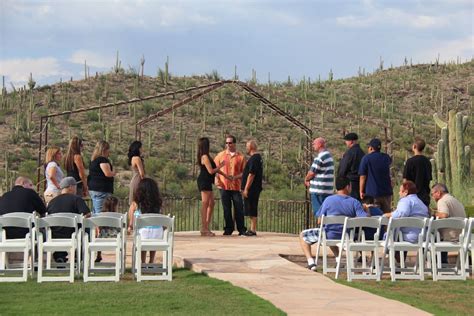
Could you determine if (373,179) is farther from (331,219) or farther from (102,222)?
(102,222)

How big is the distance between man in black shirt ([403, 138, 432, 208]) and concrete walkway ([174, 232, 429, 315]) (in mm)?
2207

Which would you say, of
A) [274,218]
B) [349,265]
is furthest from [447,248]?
[274,218]

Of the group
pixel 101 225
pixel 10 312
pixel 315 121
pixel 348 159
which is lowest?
pixel 10 312

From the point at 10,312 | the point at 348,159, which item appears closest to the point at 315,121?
the point at 348,159

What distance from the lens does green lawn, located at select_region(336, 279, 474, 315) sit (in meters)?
11.4

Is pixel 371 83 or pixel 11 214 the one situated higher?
pixel 371 83

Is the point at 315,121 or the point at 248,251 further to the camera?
the point at 315,121

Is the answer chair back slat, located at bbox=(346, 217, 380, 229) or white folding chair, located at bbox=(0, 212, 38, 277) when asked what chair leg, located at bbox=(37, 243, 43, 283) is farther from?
chair back slat, located at bbox=(346, 217, 380, 229)

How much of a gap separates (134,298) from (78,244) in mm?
2156

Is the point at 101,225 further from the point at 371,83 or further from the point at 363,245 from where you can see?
the point at 371,83

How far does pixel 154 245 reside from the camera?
1351 centimetres

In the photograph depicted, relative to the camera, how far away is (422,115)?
182ft

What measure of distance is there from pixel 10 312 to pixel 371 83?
54.1 meters

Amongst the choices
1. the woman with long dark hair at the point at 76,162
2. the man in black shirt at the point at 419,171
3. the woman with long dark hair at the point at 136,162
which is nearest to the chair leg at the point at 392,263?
the man in black shirt at the point at 419,171
